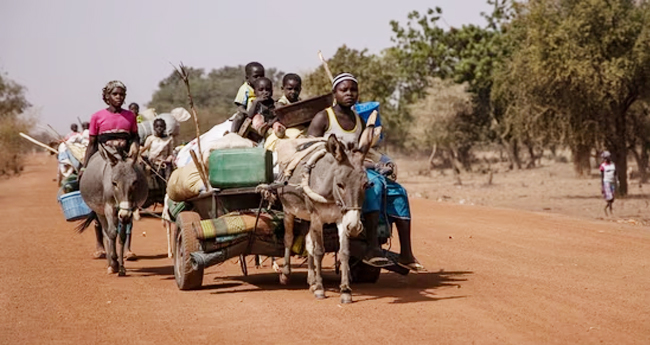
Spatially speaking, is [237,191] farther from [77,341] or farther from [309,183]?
[77,341]

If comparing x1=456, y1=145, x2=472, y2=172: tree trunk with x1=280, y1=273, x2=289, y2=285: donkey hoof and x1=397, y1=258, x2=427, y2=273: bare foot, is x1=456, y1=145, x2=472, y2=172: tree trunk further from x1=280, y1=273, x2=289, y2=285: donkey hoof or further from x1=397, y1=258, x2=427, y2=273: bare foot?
x1=397, y1=258, x2=427, y2=273: bare foot

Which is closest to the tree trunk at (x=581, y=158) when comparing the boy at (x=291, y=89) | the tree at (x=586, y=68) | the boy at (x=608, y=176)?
the tree at (x=586, y=68)

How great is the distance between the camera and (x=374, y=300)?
9.33 meters

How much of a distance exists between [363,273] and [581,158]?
25228 millimetres

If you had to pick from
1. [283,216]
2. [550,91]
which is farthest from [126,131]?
[550,91]

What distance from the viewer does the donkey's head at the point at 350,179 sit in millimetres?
8656

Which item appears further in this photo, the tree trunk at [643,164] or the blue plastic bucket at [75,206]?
the tree trunk at [643,164]

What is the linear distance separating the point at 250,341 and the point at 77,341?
139 centimetres

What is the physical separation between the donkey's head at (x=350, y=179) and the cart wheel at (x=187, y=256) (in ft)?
6.80

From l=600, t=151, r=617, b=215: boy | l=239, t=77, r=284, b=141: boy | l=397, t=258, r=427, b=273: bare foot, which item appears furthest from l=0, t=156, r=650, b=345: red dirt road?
l=600, t=151, r=617, b=215: boy

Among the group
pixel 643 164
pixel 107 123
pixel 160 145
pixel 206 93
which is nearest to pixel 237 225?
pixel 107 123

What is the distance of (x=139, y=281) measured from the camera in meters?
11.4

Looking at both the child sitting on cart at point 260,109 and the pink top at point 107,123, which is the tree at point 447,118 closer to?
the pink top at point 107,123

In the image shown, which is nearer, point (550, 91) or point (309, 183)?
point (309, 183)
